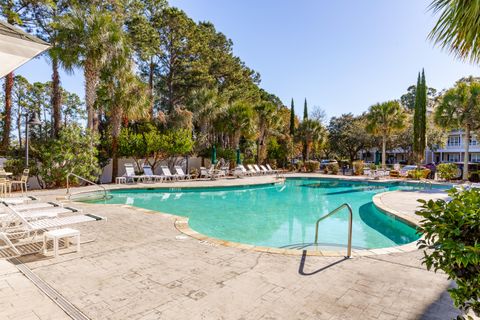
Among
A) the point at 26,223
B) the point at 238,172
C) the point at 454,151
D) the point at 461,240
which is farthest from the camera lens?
the point at 454,151

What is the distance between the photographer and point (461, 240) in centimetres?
188

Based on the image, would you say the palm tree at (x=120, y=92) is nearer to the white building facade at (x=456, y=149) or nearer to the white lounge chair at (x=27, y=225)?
the white lounge chair at (x=27, y=225)

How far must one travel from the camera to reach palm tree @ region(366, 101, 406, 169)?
23.1 m

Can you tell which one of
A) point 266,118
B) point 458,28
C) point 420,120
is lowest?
point 458,28

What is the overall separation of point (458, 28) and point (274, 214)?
793cm

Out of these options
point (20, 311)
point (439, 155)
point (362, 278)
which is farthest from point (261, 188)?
point (439, 155)


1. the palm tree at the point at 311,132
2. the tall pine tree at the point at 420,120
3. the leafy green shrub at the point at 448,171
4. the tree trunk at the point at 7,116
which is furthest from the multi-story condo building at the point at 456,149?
the tree trunk at the point at 7,116

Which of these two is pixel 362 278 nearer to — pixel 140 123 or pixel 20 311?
pixel 20 311

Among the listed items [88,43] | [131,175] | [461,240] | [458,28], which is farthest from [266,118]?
[461,240]

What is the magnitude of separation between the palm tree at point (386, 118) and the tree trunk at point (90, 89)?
2061 centimetres

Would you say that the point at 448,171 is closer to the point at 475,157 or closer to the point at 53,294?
the point at 53,294

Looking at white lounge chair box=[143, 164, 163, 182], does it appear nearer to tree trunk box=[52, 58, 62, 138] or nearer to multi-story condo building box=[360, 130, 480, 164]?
tree trunk box=[52, 58, 62, 138]

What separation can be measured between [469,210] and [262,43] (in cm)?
2154

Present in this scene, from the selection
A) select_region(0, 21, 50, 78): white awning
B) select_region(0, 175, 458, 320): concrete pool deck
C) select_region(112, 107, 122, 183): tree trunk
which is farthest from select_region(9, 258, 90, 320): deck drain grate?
select_region(112, 107, 122, 183): tree trunk
